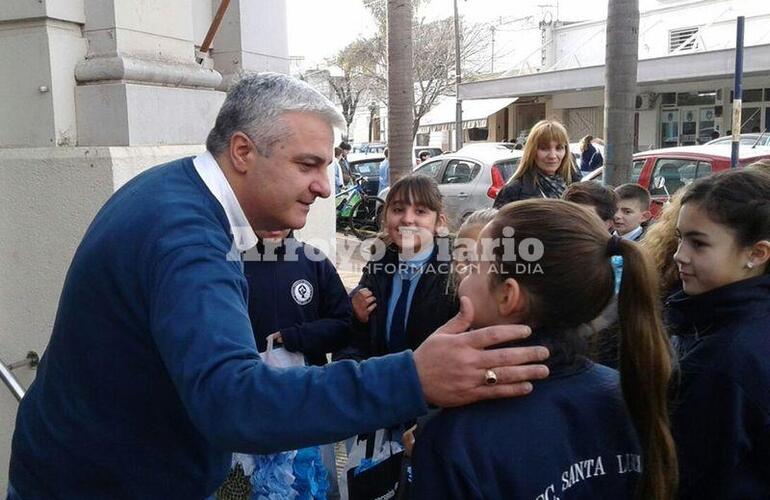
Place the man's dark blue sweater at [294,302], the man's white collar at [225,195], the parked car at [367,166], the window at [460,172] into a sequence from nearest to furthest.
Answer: the man's white collar at [225,195] < the man's dark blue sweater at [294,302] < the window at [460,172] < the parked car at [367,166]

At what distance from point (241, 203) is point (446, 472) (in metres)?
0.80

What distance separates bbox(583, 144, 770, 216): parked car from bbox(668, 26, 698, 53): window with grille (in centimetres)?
1917

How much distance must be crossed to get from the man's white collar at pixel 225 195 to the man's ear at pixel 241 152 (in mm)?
45

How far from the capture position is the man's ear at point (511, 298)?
5.07 feet

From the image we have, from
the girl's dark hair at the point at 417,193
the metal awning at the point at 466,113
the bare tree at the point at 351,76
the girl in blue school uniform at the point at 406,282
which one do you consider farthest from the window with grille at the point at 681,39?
the girl in blue school uniform at the point at 406,282

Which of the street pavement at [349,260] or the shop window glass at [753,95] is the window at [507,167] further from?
the shop window glass at [753,95]

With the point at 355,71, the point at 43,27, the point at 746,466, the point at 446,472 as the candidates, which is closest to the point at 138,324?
the point at 446,472

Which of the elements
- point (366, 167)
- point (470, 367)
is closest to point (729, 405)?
point (470, 367)

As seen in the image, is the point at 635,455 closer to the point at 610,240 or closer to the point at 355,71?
the point at 610,240

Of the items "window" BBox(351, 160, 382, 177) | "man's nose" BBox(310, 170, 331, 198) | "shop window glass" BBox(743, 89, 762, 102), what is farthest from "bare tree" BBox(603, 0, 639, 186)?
"shop window glass" BBox(743, 89, 762, 102)

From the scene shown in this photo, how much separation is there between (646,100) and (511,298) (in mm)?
26950

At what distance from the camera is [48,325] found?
343 centimetres

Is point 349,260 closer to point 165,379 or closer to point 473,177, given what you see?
point 473,177

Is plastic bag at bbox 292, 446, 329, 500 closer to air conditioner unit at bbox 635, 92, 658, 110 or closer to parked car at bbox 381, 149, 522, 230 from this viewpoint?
parked car at bbox 381, 149, 522, 230
